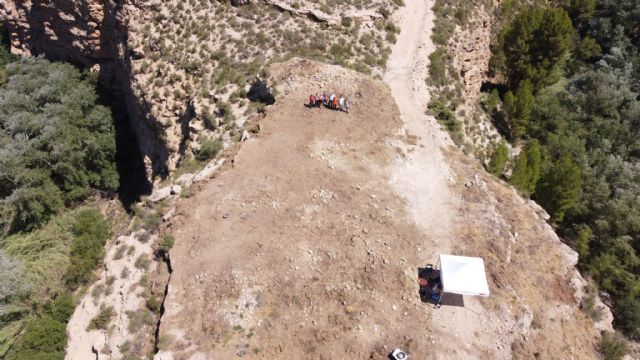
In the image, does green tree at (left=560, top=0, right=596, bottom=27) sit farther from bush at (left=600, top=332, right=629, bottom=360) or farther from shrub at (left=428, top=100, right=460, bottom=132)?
bush at (left=600, top=332, right=629, bottom=360)

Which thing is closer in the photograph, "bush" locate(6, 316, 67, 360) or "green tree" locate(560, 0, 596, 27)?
"bush" locate(6, 316, 67, 360)

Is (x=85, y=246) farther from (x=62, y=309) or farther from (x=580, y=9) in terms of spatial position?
(x=580, y=9)

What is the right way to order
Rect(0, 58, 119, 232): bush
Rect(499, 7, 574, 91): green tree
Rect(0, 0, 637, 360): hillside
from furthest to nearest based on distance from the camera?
Rect(499, 7, 574, 91): green tree, Rect(0, 58, 119, 232): bush, Rect(0, 0, 637, 360): hillside

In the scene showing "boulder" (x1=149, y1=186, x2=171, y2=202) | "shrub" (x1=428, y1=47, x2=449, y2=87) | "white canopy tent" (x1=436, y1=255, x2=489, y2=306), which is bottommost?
"boulder" (x1=149, y1=186, x2=171, y2=202)

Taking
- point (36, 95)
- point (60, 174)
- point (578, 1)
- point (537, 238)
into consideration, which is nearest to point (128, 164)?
point (60, 174)

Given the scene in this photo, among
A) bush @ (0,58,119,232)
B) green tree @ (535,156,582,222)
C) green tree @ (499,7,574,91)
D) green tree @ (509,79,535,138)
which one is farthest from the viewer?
green tree @ (499,7,574,91)

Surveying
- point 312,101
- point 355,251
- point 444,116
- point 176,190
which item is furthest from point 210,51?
point 355,251

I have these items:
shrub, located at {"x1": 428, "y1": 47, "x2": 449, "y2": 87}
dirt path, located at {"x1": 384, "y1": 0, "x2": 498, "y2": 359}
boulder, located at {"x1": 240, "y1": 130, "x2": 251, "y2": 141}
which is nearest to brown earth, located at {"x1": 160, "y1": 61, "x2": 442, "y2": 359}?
dirt path, located at {"x1": 384, "y1": 0, "x2": 498, "y2": 359}

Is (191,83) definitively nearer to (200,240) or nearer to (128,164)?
(128,164)
